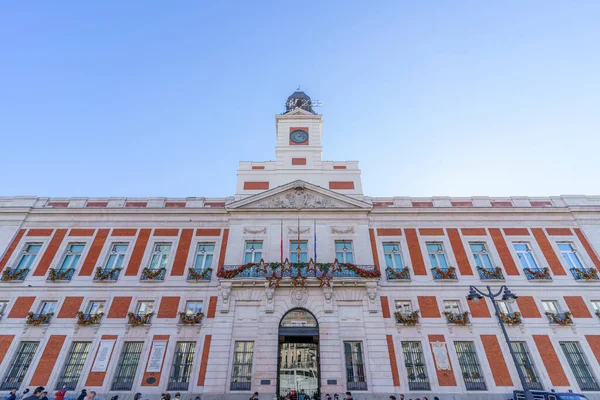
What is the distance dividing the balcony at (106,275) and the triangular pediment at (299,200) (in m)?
8.06

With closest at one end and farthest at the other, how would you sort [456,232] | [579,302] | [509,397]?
[509,397], [579,302], [456,232]

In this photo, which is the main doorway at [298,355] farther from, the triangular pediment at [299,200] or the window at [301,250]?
the triangular pediment at [299,200]

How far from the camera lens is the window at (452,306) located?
59.9 feet

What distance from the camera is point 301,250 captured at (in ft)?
66.5

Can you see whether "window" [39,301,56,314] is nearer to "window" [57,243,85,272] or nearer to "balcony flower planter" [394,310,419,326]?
"window" [57,243,85,272]

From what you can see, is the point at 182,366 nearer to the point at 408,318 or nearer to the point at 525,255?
the point at 408,318

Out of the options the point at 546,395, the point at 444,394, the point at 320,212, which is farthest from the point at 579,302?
the point at 320,212

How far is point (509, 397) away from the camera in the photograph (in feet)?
51.9

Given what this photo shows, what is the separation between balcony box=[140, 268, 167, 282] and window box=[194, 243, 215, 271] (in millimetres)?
2040

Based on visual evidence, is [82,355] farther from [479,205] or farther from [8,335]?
[479,205]

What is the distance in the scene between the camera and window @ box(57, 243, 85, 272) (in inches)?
779

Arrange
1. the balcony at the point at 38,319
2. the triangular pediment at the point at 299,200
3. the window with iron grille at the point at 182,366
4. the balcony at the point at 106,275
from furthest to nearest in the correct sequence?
1. the triangular pediment at the point at 299,200
2. the balcony at the point at 106,275
3. the balcony at the point at 38,319
4. the window with iron grille at the point at 182,366

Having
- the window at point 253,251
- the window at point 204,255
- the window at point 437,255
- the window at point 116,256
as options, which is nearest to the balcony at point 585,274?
the window at point 437,255

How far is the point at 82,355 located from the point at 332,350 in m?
13.9
